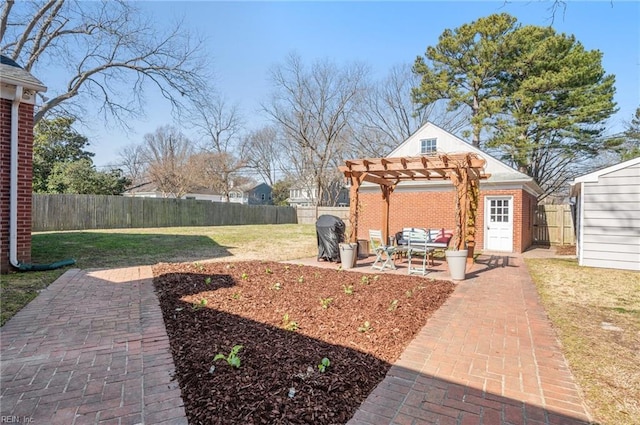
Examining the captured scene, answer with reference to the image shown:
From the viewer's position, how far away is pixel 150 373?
2.87 meters

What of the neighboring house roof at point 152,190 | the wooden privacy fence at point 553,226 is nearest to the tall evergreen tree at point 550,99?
the wooden privacy fence at point 553,226

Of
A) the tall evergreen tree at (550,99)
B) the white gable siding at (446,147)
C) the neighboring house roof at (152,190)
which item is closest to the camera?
the white gable siding at (446,147)

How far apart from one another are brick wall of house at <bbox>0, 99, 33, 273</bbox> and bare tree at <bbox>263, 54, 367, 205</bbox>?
25.5m

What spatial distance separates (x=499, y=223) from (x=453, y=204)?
1832mm

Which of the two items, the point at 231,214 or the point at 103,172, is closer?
the point at 103,172

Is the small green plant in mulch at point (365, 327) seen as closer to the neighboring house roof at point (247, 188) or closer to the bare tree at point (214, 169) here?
the bare tree at point (214, 169)

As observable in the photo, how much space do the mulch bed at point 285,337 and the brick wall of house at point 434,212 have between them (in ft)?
25.0

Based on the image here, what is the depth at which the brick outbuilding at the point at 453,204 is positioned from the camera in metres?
13.0

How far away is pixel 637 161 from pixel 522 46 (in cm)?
1461

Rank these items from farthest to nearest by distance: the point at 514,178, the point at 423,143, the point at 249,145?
1. the point at 249,145
2. the point at 423,143
3. the point at 514,178

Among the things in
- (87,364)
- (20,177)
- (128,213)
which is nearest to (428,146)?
(20,177)

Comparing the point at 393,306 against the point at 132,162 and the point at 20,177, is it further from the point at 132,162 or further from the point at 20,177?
the point at 132,162

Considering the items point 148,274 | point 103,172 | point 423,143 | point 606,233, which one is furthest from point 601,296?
point 103,172

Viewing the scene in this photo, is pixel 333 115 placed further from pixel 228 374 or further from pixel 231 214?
pixel 228 374
